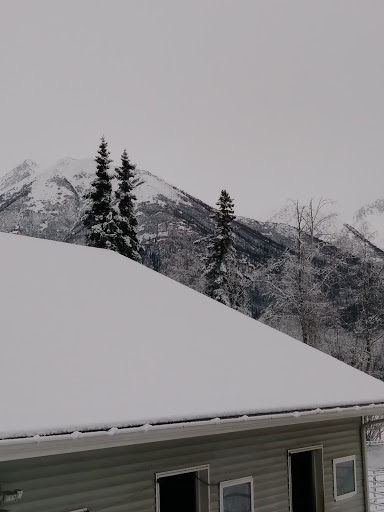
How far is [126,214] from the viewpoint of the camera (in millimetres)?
30781

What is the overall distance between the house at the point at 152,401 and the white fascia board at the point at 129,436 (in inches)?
0.6

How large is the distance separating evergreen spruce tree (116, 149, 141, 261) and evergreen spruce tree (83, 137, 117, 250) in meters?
0.53

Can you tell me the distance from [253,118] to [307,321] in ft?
63.0

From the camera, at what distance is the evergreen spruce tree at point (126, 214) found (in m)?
28.8

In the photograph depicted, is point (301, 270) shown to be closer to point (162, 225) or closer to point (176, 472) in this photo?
point (176, 472)

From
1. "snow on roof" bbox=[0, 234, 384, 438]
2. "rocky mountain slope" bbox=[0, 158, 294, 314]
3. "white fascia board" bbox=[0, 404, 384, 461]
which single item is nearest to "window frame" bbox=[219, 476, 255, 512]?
"white fascia board" bbox=[0, 404, 384, 461]

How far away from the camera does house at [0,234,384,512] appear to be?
5.20m

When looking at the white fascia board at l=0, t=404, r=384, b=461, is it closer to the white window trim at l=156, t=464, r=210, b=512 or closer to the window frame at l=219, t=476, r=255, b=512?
the white window trim at l=156, t=464, r=210, b=512

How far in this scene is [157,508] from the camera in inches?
256

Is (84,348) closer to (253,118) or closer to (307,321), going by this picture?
(307,321)

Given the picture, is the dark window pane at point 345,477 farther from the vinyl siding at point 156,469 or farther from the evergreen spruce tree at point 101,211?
the evergreen spruce tree at point 101,211

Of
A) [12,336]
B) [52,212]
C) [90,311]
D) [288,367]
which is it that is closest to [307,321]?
[288,367]

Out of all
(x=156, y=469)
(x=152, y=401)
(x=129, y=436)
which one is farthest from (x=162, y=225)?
(x=129, y=436)

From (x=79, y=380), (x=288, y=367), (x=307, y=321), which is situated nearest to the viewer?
(x=79, y=380)
